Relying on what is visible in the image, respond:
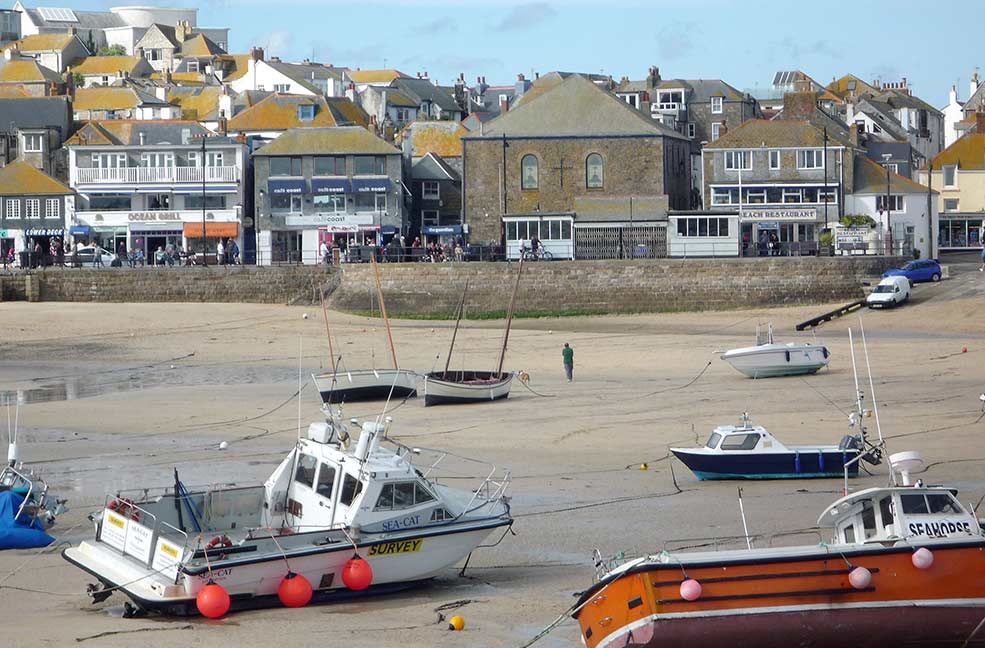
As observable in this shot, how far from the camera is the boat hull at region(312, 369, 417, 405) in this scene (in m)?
26.9

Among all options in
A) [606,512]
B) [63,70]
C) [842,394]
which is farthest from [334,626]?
[63,70]

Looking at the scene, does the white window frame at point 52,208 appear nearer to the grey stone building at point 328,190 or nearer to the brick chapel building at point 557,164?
the grey stone building at point 328,190

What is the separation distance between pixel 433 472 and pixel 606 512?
3.29 metres

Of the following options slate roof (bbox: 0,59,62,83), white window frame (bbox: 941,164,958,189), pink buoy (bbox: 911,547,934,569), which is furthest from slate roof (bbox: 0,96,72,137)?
pink buoy (bbox: 911,547,934,569)

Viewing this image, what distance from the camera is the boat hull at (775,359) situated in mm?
28734

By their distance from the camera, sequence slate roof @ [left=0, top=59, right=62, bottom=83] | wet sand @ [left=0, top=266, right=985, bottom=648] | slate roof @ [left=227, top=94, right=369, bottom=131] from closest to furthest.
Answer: wet sand @ [left=0, top=266, right=985, bottom=648]
slate roof @ [left=227, top=94, right=369, bottom=131]
slate roof @ [left=0, top=59, right=62, bottom=83]

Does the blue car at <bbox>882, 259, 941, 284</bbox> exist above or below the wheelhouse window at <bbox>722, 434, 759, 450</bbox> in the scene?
above

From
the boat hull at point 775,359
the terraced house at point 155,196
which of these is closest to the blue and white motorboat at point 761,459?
the boat hull at point 775,359

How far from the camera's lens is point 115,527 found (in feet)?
45.2

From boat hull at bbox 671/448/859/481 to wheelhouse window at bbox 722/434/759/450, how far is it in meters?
0.12

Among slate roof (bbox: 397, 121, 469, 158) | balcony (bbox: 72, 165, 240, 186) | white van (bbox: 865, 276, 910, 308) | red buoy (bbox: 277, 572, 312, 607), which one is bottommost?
red buoy (bbox: 277, 572, 312, 607)

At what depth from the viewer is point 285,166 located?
180 feet

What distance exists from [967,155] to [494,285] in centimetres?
2846

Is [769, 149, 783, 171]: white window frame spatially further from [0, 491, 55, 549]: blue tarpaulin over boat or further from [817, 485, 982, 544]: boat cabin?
[817, 485, 982, 544]: boat cabin
